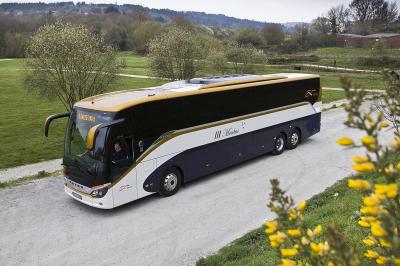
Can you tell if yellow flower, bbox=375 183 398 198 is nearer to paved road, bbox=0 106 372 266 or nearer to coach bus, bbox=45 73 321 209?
paved road, bbox=0 106 372 266

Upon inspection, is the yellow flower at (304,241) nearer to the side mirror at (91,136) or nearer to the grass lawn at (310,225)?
the grass lawn at (310,225)

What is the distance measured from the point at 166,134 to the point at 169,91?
5.59ft

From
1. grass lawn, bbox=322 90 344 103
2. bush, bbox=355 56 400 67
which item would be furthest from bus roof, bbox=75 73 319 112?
bush, bbox=355 56 400 67

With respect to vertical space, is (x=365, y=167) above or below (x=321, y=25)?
below

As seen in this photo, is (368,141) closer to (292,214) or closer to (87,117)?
(292,214)

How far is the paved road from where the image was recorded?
907cm

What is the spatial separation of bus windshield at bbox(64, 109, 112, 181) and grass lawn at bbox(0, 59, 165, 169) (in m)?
5.90

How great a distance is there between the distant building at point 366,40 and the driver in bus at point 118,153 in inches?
3313

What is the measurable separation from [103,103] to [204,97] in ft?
11.1

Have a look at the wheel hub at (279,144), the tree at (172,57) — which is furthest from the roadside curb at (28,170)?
the tree at (172,57)

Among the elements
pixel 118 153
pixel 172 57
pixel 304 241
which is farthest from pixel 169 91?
pixel 172 57

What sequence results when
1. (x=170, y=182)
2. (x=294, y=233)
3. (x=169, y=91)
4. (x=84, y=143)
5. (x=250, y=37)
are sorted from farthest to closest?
(x=250, y=37) < (x=169, y=91) < (x=170, y=182) < (x=84, y=143) < (x=294, y=233)

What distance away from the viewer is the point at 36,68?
67.0 feet

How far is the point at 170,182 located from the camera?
12281 millimetres
